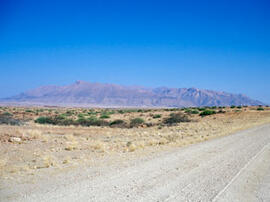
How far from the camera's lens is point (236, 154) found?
562 inches

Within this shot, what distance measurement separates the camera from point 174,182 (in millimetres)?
9156

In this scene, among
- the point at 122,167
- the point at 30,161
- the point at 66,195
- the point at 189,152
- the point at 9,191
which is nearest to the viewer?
the point at 66,195

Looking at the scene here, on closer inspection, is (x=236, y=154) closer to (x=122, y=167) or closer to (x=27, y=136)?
(x=122, y=167)

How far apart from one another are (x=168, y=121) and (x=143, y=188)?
35.0m

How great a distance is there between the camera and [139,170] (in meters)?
10.8

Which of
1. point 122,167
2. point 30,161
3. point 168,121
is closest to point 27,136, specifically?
point 30,161

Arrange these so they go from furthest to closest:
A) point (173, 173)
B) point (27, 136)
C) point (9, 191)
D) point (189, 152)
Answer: point (27, 136) < point (189, 152) < point (173, 173) < point (9, 191)

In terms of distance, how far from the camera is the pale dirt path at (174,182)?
7742 mm

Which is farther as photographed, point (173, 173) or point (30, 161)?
point (30, 161)

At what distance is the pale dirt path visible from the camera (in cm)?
774

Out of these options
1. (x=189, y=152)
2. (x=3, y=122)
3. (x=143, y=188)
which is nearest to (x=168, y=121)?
(x=3, y=122)

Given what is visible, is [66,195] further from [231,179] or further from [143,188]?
[231,179]

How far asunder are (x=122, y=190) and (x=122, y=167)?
10.1ft

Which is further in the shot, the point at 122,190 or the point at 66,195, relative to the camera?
the point at 122,190
